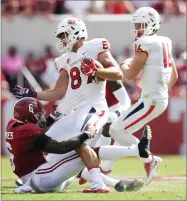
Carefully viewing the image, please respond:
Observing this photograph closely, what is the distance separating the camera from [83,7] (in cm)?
1830

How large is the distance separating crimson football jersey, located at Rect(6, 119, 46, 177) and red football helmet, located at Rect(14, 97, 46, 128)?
10 centimetres

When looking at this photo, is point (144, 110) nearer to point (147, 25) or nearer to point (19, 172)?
point (147, 25)

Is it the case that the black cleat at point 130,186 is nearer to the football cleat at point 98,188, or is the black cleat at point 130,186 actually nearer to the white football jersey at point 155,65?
the football cleat at point 98,188

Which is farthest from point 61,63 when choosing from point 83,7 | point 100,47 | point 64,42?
point 83,7

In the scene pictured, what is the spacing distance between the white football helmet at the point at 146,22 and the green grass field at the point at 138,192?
1727 millimetres

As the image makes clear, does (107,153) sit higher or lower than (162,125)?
higher

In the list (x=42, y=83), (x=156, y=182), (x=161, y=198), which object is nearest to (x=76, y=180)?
(x=156, y=182)

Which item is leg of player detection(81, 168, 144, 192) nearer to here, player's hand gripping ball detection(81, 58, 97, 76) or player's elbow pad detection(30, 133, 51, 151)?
player's elbow pad detection(30, 133, 51, 151)

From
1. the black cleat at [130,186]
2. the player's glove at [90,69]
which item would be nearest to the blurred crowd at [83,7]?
the player's glove at [90,69]

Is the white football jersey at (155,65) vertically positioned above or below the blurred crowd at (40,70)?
above

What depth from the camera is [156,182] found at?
959 cm

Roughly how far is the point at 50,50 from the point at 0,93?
2.78 m

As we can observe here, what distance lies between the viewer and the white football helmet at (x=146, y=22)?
884cm

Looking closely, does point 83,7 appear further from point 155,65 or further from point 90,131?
point 90,131
